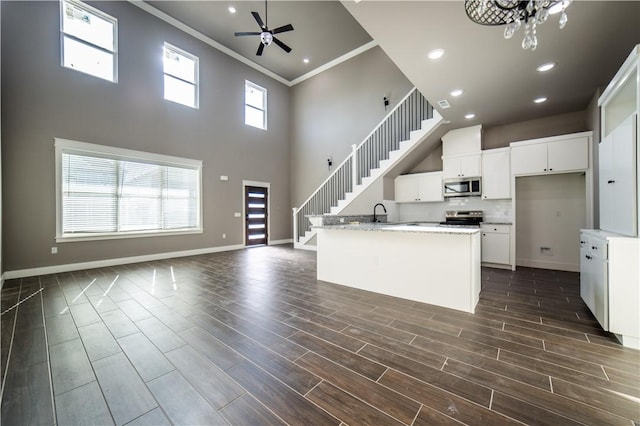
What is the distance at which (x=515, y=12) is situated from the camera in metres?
1.78

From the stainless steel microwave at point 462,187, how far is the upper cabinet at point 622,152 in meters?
2.37

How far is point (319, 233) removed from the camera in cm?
419

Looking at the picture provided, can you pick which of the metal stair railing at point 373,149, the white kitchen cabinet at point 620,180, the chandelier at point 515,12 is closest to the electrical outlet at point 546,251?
the white kitchen cabinet at point 620,180

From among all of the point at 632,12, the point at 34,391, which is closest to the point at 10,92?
the point at 34,391

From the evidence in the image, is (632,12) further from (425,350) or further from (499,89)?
(425,350)

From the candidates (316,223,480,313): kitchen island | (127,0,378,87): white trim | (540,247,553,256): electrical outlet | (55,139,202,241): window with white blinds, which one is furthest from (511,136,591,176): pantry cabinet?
(55,139,202,241): window with white blinds

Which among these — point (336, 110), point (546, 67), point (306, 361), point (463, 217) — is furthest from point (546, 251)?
point (336, 110)

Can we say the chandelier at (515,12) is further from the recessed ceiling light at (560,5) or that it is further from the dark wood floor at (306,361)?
the dark wood floor at (306,361)

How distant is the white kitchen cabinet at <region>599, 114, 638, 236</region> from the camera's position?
2.15 m

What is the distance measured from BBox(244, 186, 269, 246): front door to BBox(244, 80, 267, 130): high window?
2.21 meters

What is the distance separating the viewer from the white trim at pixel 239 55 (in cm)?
595

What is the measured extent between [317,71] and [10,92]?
7340 mm

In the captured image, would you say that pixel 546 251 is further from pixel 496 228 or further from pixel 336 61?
pixel 336 61

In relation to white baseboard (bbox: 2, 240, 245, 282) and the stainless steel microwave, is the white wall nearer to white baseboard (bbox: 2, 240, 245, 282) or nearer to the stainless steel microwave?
the stainless steel microwave
